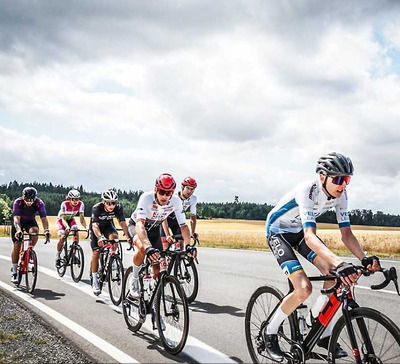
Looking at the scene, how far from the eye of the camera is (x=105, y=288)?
9922 mm

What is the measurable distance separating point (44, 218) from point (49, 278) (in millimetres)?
1936

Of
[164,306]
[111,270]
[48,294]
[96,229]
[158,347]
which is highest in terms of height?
[96,229]

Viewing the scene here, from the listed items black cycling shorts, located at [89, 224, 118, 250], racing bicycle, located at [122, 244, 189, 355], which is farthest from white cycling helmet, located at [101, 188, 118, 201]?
racing bicycle, located at [122, 244, 189, 355]

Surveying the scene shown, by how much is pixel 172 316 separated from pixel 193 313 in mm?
1971

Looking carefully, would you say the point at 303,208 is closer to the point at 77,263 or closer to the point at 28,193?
the point at 28,193

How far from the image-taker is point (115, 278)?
863 cm

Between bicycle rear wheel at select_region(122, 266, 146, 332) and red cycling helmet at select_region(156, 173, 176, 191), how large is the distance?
53.2 inches

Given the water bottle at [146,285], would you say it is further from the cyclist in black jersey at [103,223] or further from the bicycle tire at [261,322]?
the cyclist in black jersey at [103,223]

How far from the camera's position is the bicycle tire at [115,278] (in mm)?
8461

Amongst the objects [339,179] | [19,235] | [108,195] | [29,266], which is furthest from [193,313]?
[19,235]

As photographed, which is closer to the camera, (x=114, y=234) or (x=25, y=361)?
(x=25, y=361)

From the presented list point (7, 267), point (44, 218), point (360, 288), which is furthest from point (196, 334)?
point (7, 267)

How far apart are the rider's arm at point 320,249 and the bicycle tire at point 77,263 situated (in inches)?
297

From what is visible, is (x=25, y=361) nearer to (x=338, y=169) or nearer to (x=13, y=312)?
(x=13, y=312)
